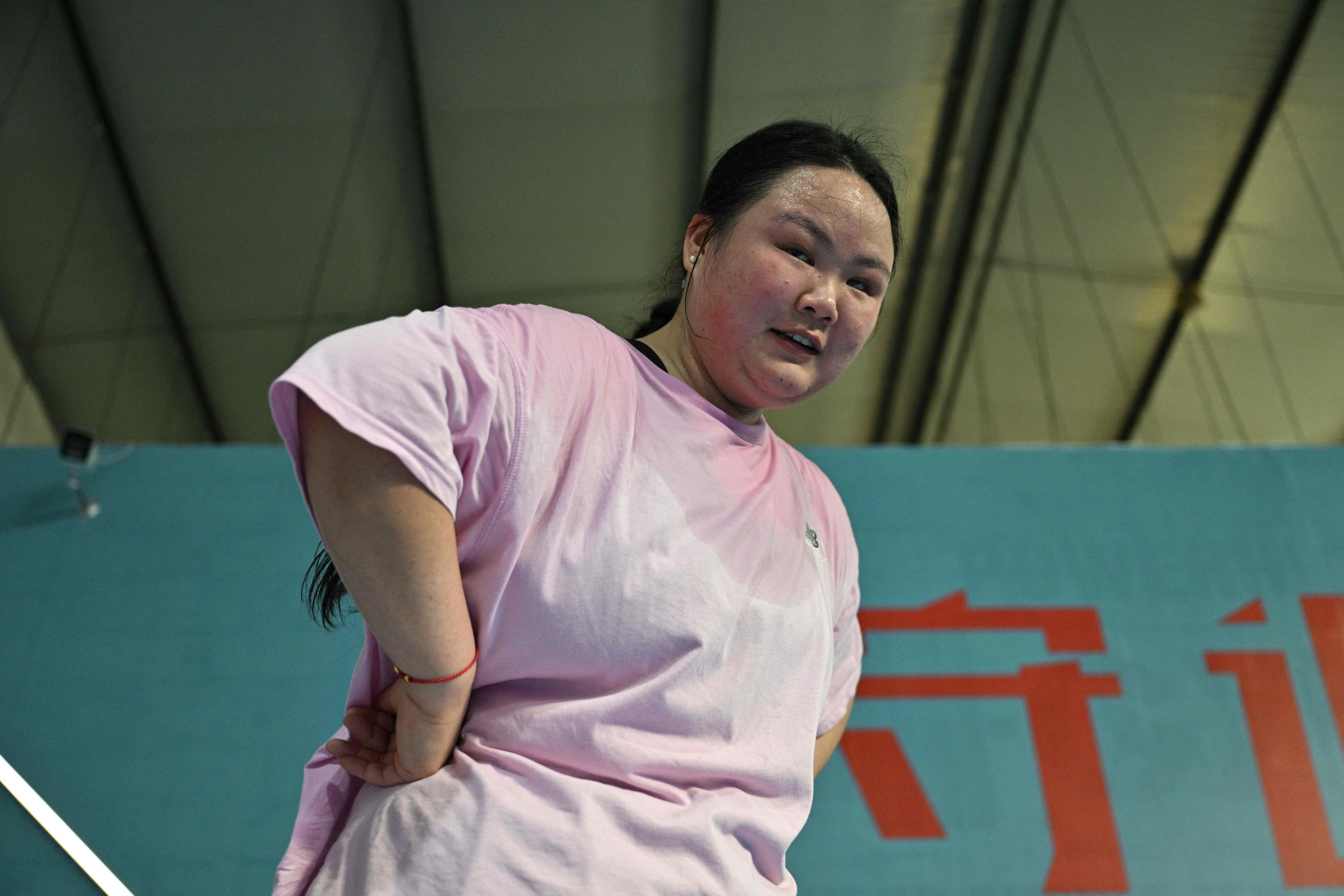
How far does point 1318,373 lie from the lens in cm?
534

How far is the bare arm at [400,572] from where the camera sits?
1.77 feet

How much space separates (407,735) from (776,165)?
50 cm

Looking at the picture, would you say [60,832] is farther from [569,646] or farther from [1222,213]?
[1222,213]

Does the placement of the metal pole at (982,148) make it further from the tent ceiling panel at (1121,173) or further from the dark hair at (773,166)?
the dark hair at (773,166)

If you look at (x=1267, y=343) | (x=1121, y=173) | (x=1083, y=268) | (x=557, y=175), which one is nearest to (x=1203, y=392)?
(x=1267, y=343)

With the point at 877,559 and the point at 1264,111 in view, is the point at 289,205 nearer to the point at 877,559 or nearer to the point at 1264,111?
the point at 877,559

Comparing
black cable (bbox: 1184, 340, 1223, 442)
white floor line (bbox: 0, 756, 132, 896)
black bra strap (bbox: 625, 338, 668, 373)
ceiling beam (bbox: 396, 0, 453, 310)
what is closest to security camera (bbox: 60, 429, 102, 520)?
white floor line (bbox: 0, 756, 132, 896)

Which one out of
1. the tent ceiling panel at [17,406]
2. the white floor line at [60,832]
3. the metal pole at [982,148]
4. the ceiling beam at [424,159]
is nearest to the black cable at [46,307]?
the tent ceiling panel at [17,406]

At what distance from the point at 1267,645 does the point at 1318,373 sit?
351 centimetres

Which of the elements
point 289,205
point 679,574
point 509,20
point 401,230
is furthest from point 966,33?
point 679,574

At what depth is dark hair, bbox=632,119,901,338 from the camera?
81 centimetres

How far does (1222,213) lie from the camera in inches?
190

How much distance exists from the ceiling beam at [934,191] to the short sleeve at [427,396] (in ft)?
13.3

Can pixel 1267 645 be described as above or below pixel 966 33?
below
